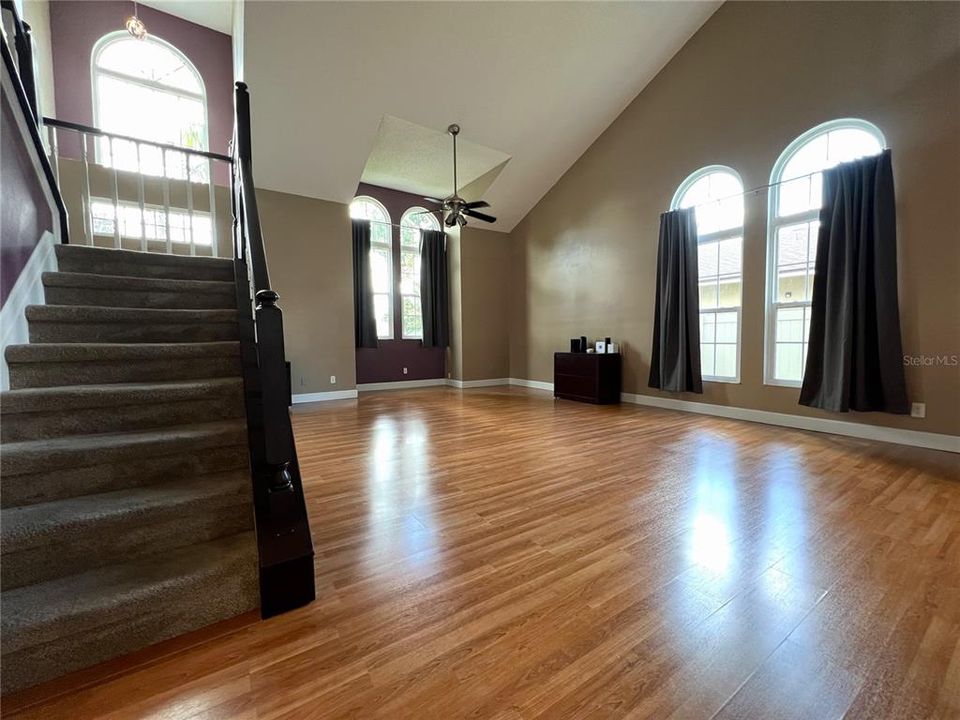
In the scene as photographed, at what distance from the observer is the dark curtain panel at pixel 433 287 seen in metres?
7.82

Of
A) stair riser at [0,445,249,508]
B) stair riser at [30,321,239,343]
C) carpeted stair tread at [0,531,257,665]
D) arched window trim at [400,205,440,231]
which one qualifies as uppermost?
arched window trim at [400,205,440,231]

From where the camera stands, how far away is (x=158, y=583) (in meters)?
1.32

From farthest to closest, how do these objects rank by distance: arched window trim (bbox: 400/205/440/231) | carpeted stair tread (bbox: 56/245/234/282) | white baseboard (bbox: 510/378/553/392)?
1. arched window trim (bbox: 400/205/440/231)
2. white baseboard (bbox: 510/378/553/392)
3. carpeted stair tread (bbox: 56/245/234/282)

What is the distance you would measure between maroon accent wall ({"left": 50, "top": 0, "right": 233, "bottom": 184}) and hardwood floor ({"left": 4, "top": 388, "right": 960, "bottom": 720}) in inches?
258

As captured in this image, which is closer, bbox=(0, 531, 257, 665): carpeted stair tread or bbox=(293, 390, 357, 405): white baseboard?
bbox=(0, 531, 257, 665): carpeted stair tread

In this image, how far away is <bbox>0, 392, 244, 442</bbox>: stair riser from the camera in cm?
166

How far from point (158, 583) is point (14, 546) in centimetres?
47

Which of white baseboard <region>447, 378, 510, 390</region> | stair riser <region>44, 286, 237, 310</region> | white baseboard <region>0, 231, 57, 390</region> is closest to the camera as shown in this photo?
white baseboard <region>0, 231, 57, 390</region>

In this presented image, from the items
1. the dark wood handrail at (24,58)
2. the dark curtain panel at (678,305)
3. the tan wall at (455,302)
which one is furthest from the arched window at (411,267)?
the dark wood handrail at (24,58)

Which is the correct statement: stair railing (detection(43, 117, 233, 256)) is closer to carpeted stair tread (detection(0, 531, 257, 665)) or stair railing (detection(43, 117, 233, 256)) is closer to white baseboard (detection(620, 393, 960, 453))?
carpeted stair tread (detection(0, 531, 257, 665))

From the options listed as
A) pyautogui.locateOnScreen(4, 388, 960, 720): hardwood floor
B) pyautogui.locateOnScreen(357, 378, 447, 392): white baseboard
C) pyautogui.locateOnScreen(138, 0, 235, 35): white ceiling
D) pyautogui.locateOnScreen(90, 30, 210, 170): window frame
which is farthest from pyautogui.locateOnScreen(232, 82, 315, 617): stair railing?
pyautogui.locateOnScreen(138, 0, 235, 35): white ceiling

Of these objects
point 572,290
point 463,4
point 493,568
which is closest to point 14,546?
point 493,568

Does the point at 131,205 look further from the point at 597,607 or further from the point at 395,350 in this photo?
the point at 597,607

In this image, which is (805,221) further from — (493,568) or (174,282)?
(174,282)
